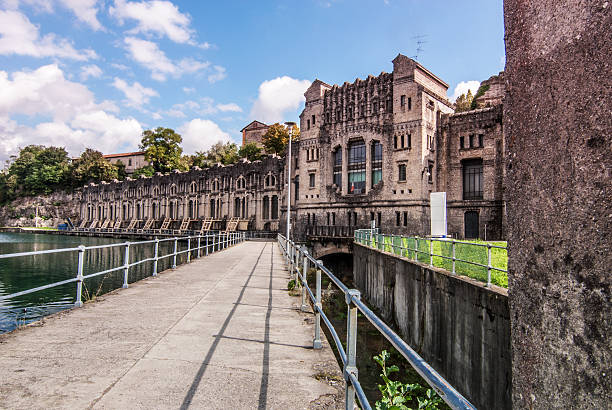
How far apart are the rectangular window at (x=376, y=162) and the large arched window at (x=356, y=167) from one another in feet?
3.84

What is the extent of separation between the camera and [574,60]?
2.37m

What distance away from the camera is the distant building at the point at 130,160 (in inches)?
3875

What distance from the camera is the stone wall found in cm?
799

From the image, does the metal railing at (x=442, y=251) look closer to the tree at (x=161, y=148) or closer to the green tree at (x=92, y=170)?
the tree at (x=161, y=148)

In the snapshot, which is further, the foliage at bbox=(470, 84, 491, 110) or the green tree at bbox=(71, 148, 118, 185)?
the green tree at bbox=(71, 148, 118, 185)

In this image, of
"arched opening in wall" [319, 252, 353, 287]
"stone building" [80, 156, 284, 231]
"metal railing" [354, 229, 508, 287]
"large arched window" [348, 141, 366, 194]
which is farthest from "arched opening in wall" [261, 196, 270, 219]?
"metal railing" [354, 229, 508, 287]

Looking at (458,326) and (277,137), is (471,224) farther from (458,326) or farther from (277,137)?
(277,137)

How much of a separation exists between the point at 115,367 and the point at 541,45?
494 centimetres

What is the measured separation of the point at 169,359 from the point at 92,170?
323 feet

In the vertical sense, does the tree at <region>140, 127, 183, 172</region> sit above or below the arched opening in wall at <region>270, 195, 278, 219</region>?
above

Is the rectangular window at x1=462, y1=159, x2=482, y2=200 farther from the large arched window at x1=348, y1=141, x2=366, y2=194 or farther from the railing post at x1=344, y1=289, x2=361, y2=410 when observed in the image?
the railing post at x1=344, y1=289, x2=361, y2=410

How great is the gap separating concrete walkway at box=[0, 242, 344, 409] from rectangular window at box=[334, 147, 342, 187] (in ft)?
120

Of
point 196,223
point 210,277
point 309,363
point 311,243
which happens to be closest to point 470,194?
point 311,243

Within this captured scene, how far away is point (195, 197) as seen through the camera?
66.6 m
